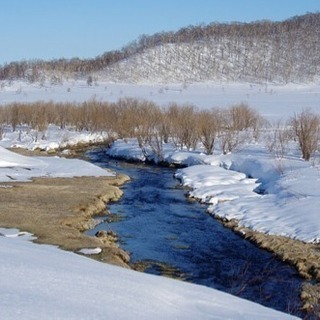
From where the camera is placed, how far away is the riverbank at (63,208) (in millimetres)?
15820

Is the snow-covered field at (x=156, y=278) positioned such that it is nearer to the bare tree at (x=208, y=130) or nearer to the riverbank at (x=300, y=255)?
the riverbank at (x=300, y=255)

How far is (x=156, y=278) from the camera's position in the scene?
10344mm

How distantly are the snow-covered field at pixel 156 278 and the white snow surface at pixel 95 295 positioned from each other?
13mm

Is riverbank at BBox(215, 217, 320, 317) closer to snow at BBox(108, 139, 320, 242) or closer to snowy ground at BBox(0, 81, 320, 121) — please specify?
snow at BBox(108, 139, 320, 242)

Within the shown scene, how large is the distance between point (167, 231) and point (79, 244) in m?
4.01

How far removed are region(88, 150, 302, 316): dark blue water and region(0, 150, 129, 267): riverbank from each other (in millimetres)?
623

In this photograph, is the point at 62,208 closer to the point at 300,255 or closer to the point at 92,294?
the point at 300,255

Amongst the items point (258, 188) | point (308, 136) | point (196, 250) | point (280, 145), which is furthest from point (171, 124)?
point (196, 250)

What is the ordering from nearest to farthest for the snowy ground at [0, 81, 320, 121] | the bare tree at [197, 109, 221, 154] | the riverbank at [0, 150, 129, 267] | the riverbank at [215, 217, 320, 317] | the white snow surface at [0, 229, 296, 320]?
the white snow surface at [0, 229, 296, 320]
the riverbank at [215, 217, 320, 317]
the riverbank at [0, 150, 129, 267]
the bare tree at [197, 109, 221, 154]
the snowy ground at [0, 81, 320, 121]

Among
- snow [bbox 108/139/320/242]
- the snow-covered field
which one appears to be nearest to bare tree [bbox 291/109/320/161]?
the snow-covered field

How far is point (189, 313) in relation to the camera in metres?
8.24

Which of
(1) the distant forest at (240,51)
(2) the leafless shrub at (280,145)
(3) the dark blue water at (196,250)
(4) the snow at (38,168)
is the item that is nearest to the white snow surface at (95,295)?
(3) the dark blue water at (196,250)

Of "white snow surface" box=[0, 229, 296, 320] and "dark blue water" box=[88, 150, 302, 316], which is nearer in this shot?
"white snow surface" box=[0, 229, 296, 320]

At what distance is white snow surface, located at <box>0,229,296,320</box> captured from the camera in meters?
7.20
